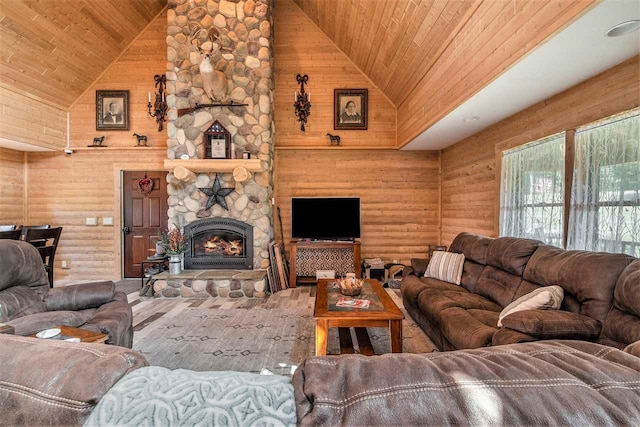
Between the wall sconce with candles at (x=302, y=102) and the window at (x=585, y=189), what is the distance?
350 cm

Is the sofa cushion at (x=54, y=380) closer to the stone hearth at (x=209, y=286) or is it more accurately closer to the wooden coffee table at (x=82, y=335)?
the wooden coffee table at (x=82, y=335)

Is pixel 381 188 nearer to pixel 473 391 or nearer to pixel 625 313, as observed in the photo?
pixel 625 313

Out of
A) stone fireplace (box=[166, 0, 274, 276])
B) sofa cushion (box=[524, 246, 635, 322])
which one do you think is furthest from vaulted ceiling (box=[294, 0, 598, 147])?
sofa cushion (box=[524, 246, 635, 322])

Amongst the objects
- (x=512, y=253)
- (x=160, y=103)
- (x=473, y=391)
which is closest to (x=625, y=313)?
(x=512, y=253)

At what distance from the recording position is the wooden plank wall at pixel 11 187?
5516 mm

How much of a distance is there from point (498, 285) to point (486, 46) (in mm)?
2140

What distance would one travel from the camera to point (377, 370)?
0.63 meters

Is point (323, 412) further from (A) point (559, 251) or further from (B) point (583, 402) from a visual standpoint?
(A) point (559, 251)

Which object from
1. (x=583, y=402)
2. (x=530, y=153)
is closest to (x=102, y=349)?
(x=583, y=402)

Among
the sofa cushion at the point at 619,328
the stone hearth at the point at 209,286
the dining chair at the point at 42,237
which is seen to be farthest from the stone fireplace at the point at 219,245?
the sofa cushion at the point at 619,328

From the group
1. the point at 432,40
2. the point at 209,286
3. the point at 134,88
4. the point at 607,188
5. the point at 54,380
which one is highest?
the point at 134,88

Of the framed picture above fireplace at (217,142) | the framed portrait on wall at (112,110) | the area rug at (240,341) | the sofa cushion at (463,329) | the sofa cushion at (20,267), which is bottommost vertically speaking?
the area rug at (240,341)

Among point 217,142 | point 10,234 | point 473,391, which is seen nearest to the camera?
point 473,391

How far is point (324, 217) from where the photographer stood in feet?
17.7
